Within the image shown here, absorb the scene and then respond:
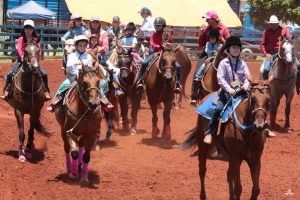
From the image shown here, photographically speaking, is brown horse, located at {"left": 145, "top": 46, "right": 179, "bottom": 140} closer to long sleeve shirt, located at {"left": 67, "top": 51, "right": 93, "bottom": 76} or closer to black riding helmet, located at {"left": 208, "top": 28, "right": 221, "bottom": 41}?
black riding helmet, located at {"left": 208, "top": 28, "right": 221, "bottom": 41}

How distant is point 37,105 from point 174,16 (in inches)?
1170

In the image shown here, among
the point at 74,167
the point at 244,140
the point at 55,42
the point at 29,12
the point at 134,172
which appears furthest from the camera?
the point at 29,12

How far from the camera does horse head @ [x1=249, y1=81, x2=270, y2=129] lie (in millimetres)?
8125

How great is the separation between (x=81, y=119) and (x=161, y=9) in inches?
1244

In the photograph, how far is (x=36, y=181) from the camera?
1077 centimetres

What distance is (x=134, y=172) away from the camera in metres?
11.8

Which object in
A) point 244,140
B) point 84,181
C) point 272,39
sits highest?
point 272,39

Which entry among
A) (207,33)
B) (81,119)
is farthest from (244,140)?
(207,33)

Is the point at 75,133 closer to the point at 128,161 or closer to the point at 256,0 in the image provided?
the point at 128,161

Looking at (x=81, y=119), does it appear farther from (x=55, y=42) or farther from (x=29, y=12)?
(x=29, y=12)

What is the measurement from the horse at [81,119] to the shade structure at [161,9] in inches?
1054

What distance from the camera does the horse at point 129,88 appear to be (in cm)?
1555

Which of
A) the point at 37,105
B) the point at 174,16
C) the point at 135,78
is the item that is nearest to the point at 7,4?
the point at 174,16

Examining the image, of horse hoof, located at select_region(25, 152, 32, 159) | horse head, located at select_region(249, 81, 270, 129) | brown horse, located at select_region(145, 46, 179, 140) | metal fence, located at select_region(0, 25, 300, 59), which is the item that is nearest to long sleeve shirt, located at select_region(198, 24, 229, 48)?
brown horse, located at select_region(145, 46, 179, 140)
